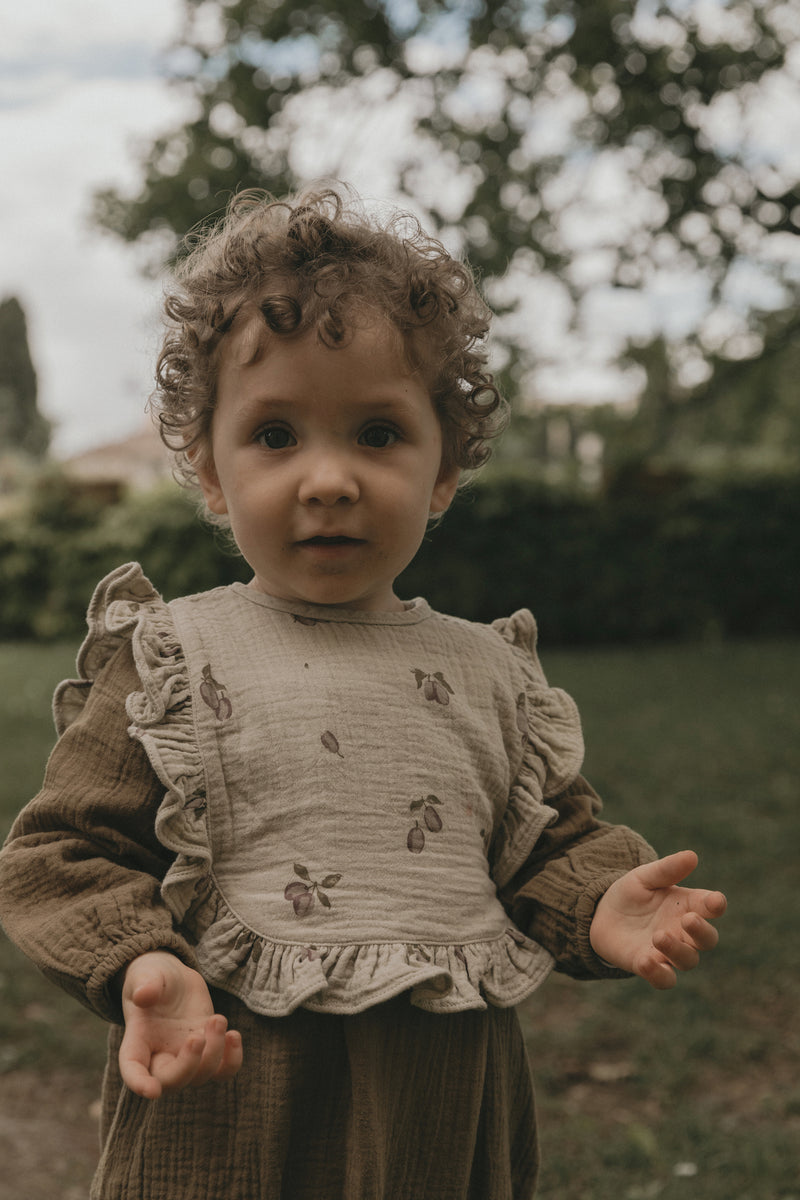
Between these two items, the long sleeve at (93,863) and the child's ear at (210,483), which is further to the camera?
the child's ear at (210,483)

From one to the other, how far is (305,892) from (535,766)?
1.51 feet

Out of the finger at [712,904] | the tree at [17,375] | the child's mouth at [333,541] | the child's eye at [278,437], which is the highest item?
the child's eye at [278,437]

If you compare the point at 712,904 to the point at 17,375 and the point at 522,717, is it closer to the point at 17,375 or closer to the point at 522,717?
the point at 522,717

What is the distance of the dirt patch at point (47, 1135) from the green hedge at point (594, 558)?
9.84 m

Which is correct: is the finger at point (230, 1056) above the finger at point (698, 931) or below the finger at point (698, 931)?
below

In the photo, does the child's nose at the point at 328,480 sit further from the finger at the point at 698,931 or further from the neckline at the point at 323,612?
the finger at the point at 698,931

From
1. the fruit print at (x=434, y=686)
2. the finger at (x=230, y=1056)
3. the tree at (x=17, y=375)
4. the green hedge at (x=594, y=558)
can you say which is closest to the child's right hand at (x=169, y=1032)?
the finger at (x=230, y=1056)

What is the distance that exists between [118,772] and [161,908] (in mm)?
195

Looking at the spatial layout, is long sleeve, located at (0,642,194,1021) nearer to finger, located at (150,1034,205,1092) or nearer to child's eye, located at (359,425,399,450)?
finger, located at (150,1034,205,1092)

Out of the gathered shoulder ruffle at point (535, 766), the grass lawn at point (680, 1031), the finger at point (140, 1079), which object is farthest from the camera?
the grass lawn at point (680, 1031)

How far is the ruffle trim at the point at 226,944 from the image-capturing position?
1514 mm

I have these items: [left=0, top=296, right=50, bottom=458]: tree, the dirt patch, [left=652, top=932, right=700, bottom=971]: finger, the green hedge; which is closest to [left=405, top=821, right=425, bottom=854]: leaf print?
[left=652, top=932, right=700, bottom=971]: finger

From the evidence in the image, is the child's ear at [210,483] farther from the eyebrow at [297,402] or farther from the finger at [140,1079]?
the finger at [140,1079]

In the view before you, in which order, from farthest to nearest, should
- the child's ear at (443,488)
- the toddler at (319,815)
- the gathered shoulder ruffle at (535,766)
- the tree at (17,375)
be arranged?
the tree at (17,375), the child's ear at (443,488), the gathered shoulder ruffle at (535,766), the toddler at (319,815)
